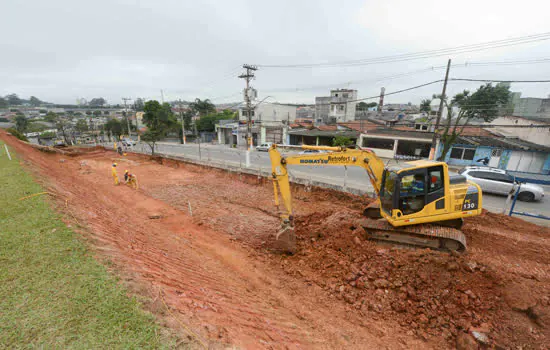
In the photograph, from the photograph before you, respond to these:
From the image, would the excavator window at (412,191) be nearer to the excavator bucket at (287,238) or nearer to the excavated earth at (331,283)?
the excavated earth at (331,283)

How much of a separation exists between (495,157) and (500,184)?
1157cm

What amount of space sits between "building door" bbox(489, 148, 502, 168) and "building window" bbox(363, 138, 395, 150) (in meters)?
7.92

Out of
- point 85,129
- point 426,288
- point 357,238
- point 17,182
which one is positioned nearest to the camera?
point 426,288

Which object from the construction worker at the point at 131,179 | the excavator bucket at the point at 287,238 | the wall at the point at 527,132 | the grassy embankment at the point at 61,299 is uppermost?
the wall at the point at 527,132

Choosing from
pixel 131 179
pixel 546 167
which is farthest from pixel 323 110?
pixel 131 179

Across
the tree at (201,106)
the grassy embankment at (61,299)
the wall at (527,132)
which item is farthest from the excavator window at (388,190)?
the tree at (201,106)

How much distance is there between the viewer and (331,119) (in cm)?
4153

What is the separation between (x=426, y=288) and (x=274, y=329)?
359cm

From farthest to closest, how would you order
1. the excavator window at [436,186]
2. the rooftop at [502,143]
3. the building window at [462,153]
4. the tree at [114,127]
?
the tree at [114,127], the building window at [462,153], the rooftop at [502,143], the excavator window at [436,186]

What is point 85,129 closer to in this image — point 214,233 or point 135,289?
point 214,233

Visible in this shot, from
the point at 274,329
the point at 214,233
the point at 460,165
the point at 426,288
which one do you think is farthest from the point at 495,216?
the point at 460,165

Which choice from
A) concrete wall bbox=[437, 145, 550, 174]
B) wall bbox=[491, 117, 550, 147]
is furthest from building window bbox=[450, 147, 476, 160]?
wall bbox=[491, 117, 550, 147]

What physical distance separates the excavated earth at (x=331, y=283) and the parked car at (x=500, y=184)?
3.62m

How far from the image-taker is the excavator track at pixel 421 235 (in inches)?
225
